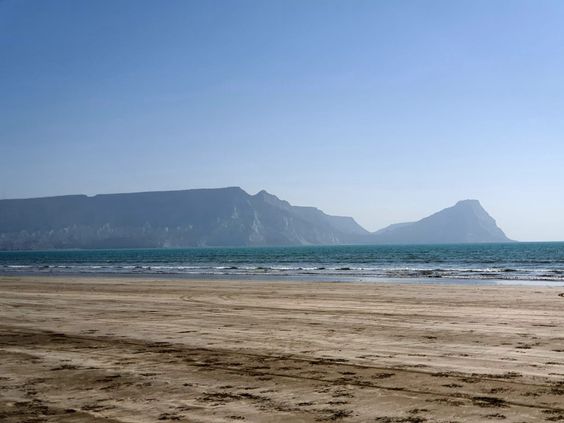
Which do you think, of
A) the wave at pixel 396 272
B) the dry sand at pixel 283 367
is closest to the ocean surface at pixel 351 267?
the wave at pixel 396 272

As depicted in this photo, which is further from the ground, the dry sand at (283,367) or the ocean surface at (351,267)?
the dry sand at (283,367)

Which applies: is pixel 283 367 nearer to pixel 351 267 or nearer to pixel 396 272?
pixel 396 272

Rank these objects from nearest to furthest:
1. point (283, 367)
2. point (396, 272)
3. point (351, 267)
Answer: point (283, 367) → point (396, 272) → point (351, 267)

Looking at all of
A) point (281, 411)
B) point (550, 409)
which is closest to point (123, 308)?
point (281, 411)

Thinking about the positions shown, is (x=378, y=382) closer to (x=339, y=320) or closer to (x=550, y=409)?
(x=550, y=409)

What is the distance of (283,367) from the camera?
738 centimetres

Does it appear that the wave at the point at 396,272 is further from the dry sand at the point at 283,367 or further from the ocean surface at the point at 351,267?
the dry sand at the point at 283,367

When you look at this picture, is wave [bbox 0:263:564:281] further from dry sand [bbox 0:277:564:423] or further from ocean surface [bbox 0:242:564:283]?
dry sand [bbox 0:277:564:423]

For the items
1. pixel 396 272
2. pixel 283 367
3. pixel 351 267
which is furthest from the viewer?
pixel 351 267

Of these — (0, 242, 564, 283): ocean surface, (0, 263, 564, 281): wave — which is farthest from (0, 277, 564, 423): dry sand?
(0, 263, 564, 281): wave

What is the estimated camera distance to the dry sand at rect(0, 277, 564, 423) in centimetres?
536

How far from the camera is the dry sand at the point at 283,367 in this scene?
211 inches

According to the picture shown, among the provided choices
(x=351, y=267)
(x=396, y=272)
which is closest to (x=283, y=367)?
(x=396, y=272)

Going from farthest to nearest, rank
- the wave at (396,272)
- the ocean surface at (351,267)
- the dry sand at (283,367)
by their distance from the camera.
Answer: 1. the ocean surface at (351,267)
2. the wave at (396,272)
3. the dry sand at (283,367)
